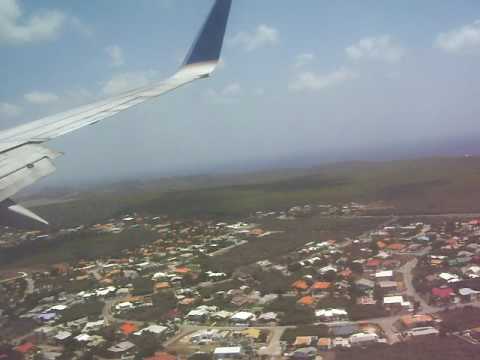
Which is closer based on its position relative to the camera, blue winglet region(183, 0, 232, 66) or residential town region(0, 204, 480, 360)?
blue winglet region(183, 0, 232, 66)

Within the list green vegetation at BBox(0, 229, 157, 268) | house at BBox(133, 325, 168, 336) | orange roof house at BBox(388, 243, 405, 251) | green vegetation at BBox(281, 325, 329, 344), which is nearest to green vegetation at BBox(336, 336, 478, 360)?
green vegetation at BBox(281, 325, 329, 344)

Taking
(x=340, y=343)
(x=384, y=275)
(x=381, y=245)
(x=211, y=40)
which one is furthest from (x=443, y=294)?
(x=211, y=40)

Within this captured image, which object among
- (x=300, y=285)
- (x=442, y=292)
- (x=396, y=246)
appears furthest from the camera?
(x=396, y=246)

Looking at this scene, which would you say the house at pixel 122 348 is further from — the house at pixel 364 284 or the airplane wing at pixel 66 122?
the airplane wing at pixel 66 122

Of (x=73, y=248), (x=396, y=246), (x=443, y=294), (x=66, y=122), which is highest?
(x=66, y=122)

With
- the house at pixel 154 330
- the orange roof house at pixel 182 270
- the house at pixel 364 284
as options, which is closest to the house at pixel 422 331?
the house at pixel 364 284

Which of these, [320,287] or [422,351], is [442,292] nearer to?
[320,287]

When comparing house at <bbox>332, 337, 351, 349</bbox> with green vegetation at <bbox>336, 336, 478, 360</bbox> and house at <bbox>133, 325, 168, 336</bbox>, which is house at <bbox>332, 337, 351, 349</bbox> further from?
house at <bbox>133, 325, 168, 336</bbox>
